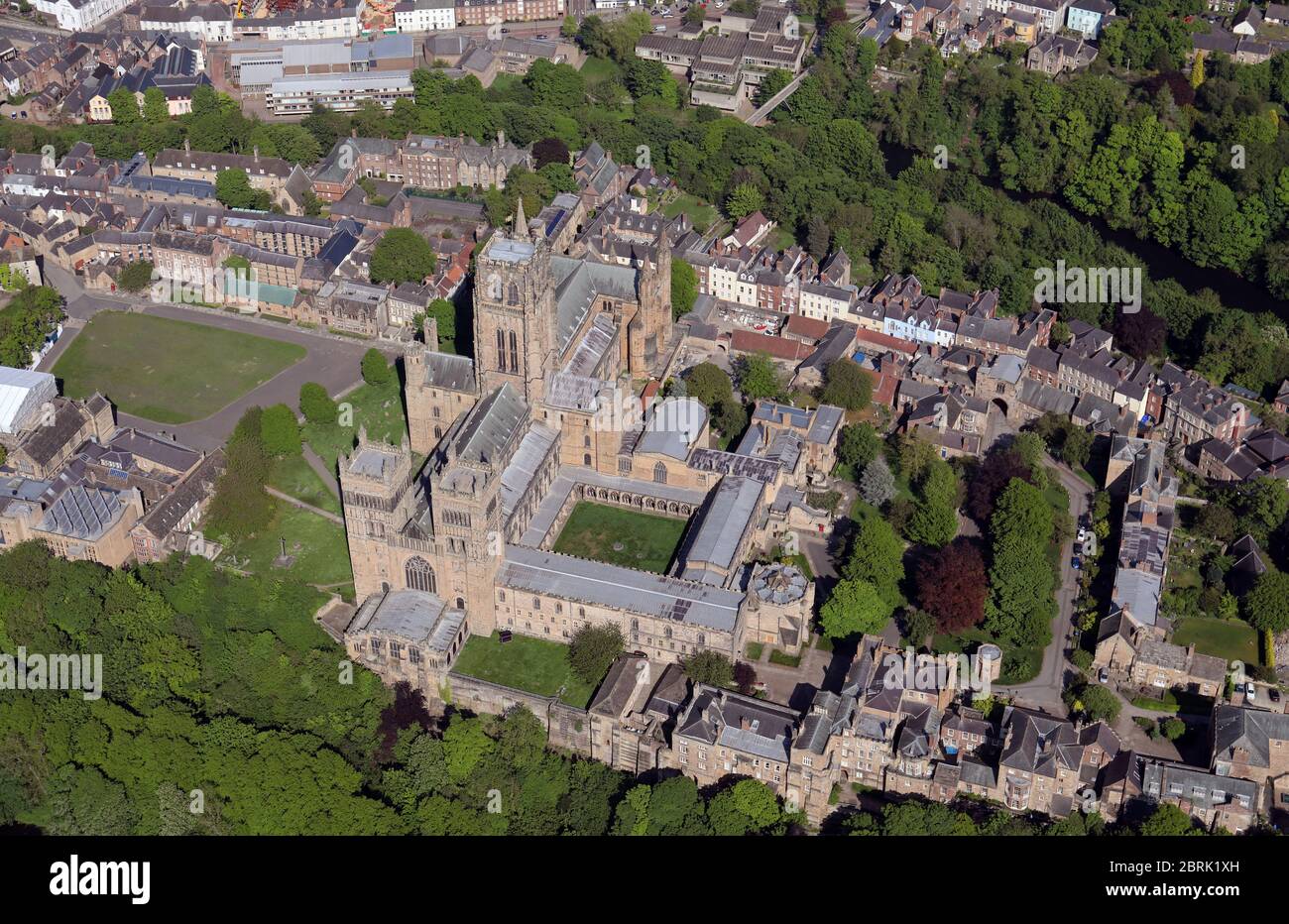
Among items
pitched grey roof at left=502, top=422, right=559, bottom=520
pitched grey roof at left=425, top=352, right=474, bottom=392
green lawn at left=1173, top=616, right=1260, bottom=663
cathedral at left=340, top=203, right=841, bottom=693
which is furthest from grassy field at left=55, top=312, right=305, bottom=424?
green lawn at left=1173, top=616, right=1260, bottom=663

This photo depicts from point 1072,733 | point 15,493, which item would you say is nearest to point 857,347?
point 1072,733

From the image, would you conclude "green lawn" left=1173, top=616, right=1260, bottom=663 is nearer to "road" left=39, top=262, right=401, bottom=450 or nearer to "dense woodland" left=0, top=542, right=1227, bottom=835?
"dense woodland" left=0, top=542, right=1227, bottom=835

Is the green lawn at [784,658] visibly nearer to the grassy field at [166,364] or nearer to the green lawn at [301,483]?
the green lawn at [301,483]

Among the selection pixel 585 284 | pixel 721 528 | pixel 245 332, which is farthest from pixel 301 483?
pixel 721 528

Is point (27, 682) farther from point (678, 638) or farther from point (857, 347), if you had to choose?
point (857, 347)

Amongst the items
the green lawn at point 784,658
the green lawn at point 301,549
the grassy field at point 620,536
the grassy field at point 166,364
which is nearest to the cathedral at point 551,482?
the grassy field at point 620,536

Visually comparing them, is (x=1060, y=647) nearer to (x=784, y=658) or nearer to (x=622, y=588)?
(x=784, y=658)
